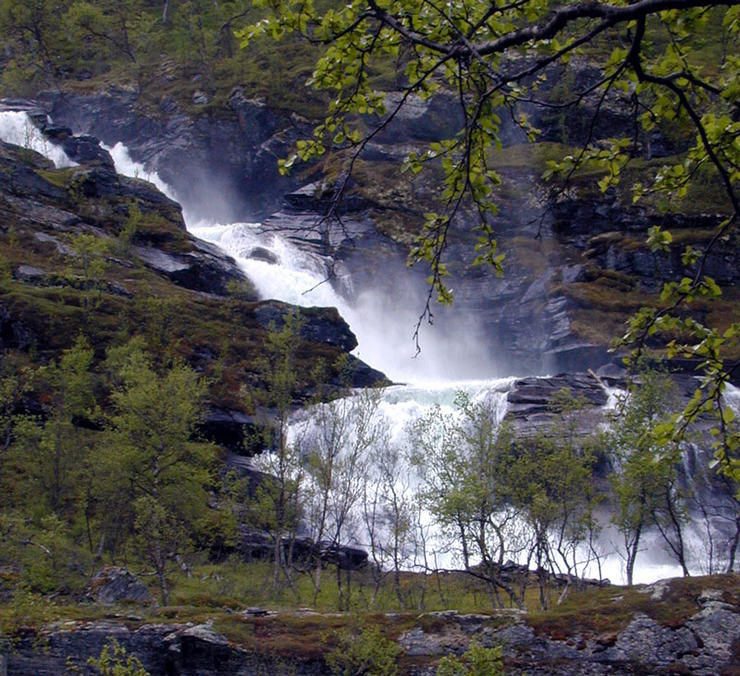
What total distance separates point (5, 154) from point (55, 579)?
1769 inches

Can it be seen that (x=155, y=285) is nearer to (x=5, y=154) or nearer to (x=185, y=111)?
(x=5, y=154)

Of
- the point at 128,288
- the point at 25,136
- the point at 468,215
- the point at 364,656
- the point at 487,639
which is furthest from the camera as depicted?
→ the point at 468,215

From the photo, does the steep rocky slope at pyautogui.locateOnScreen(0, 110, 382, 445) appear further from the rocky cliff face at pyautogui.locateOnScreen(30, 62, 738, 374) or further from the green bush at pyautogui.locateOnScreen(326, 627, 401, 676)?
the green bush at pyautogui.locateOnScreen(326, 627, 401, 676)

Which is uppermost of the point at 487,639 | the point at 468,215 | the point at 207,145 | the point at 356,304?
the point at 207,145

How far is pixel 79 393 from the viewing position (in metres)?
31.0

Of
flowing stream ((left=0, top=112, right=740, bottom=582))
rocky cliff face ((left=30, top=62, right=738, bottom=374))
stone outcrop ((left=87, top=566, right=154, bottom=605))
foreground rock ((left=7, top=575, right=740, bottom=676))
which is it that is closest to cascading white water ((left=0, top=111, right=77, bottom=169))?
flowing stream ((left=0, top=112, right=740, bottom=582))

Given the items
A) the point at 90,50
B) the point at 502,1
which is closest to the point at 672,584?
the point at 502,1

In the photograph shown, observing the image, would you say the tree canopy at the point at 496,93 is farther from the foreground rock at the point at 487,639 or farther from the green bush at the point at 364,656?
the green bush at the point at 364,656

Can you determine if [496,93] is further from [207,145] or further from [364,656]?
[207,145]

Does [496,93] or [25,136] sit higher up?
[25,136]

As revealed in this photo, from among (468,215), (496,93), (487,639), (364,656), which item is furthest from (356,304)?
(496,93)

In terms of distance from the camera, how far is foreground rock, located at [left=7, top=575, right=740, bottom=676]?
47.3 feet

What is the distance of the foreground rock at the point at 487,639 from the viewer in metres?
14.4

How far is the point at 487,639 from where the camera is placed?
50.0 ft
